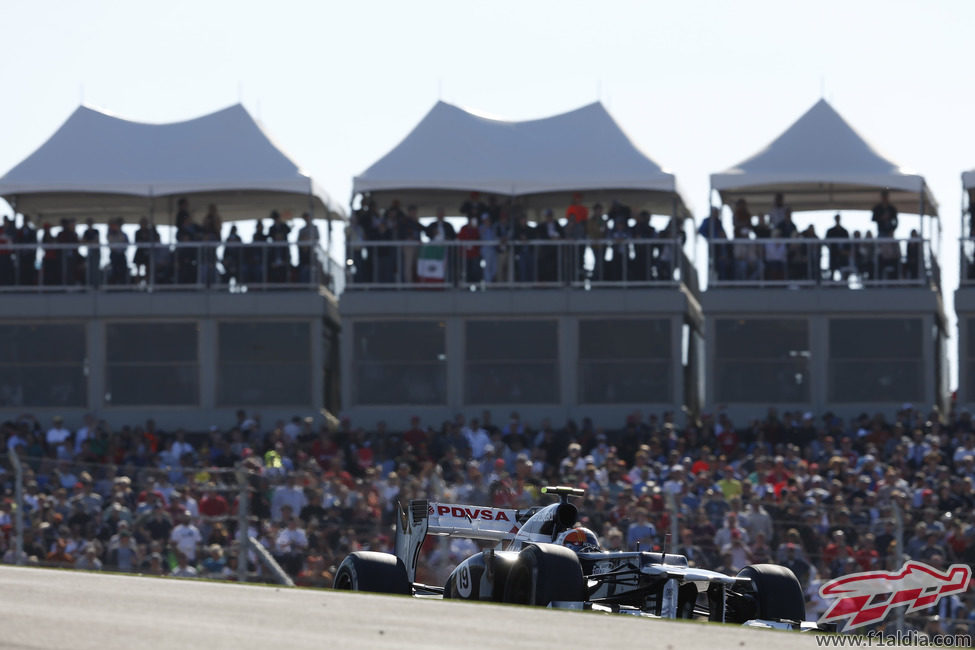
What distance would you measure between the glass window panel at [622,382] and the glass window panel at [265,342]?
4.74 m

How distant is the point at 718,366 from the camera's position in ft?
102

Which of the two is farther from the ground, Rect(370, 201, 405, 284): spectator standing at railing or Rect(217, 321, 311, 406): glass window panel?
Rect(370, 201, 405, 284): spectator standing at railing

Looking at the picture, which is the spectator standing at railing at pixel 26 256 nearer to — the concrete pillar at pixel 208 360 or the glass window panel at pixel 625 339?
the concrete pillar at pixel 208 360

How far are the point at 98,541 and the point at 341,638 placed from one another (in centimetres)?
1086

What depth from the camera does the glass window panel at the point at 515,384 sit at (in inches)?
1230

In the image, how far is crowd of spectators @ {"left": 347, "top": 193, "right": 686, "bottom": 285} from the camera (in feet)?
99.9

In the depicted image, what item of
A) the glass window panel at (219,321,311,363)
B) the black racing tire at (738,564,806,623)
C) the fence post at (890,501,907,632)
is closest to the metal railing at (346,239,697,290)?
the glass window panel at (219,321,311,363)

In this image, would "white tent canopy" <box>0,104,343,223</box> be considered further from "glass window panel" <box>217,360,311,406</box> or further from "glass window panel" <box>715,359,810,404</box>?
"glass window panel" <box>715,359,810,404</box>

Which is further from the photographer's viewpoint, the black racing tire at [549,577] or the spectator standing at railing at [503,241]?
the spectator standing at railing at [503,241]

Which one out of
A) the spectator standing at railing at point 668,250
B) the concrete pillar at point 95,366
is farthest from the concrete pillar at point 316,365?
the spectator standing at railing at point 668,250

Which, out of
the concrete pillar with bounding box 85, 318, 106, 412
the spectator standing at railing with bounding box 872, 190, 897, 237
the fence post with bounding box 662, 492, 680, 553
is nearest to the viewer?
the fence post with bounding box 662, 492, 680, 553

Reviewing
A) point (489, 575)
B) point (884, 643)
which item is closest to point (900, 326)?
point (489, 575)

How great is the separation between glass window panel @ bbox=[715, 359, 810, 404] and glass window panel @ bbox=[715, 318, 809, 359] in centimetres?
13

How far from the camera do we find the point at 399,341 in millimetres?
31672
